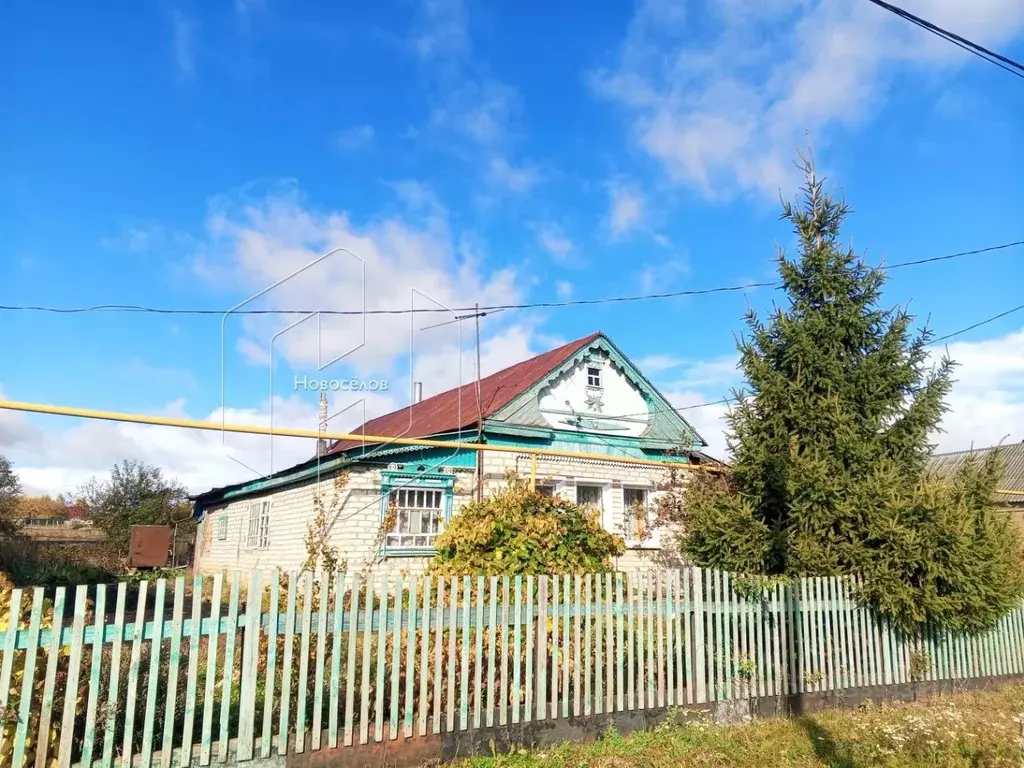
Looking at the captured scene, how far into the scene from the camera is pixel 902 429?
8.28 meters

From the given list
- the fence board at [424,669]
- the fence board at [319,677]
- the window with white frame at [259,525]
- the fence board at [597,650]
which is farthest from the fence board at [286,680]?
the window with white frame at [259,525]

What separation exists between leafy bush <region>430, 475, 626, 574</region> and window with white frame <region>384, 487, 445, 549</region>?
5660 millimetres

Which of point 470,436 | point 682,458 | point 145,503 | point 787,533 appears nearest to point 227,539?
point 145,503

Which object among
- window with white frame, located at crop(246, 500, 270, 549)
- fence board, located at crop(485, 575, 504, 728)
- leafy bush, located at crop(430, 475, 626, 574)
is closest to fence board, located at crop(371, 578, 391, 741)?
fence board, located at crop(485, 575, 504, 728)

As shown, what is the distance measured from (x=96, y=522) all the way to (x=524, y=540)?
84.5ft

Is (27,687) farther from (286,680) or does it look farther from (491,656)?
(491,656)

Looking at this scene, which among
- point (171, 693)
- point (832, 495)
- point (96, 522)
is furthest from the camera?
point (96, 522)

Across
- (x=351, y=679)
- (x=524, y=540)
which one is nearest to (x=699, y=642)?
(x=524, y=540)

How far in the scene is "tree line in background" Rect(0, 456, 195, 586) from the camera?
18.5 metres

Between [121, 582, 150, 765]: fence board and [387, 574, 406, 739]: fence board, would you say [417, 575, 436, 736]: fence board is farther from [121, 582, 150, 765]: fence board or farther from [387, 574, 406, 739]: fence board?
[121, 582, 150, 765]: fence board

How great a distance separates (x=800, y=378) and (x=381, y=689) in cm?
634

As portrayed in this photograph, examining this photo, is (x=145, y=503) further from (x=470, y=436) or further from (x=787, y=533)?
(x=787, y=533)

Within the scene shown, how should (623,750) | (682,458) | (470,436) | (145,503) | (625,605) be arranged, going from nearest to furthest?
(623,750), (625,605), (470,436), (682,458), (145,503)

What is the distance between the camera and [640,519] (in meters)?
17.0
